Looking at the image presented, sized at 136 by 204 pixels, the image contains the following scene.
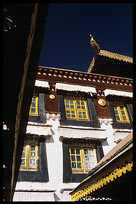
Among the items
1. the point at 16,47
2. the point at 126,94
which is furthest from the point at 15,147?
the point at 126,94

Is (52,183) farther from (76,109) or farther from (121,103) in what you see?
(121,103)

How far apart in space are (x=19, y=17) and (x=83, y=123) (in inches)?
361

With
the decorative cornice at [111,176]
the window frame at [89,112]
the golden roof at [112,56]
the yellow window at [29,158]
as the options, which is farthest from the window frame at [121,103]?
the decorative cornice at [111,176]

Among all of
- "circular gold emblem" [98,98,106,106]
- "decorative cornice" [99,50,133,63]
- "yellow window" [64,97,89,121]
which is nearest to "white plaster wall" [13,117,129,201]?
"yellow window" [64,97,89,121]

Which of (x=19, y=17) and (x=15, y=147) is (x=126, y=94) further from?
(x=19, y=17)

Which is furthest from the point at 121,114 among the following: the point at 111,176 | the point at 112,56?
the point at 111,176

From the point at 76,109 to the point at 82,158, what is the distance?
303 cm

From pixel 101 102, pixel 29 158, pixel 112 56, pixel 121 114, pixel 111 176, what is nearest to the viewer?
pixel 111 176

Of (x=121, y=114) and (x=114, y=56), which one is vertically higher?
(x=114, y=56)

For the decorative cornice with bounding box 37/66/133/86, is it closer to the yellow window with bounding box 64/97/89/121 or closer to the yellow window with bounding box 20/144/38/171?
the yellow window with bounding box 64/97/89/121

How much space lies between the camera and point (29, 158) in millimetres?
8219

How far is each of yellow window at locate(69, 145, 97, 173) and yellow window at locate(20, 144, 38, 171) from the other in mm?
1814

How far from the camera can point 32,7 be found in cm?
117

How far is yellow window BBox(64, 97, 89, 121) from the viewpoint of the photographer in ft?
34.3
